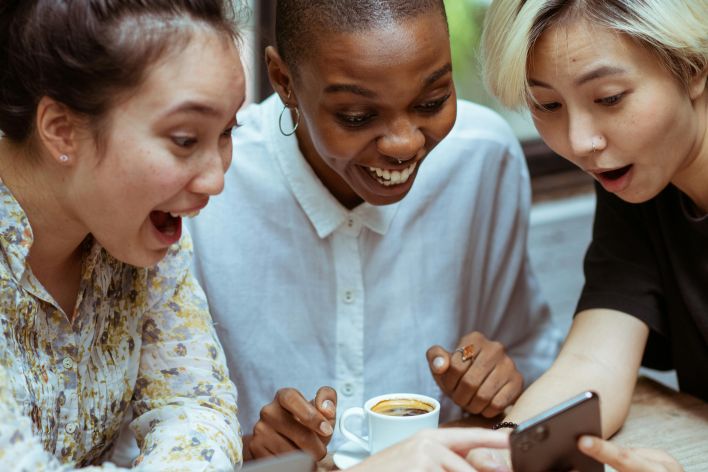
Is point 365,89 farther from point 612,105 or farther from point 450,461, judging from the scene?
point 450,461

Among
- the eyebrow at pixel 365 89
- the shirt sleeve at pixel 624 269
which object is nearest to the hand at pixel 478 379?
the shirt sleeve at pixel 624 269

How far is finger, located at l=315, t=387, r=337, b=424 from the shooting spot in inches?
56.4

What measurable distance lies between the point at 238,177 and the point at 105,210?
66 cm

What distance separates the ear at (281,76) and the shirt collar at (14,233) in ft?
1.90

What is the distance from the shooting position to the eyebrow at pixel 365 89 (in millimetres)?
1475

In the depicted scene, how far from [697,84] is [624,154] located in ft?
0.52

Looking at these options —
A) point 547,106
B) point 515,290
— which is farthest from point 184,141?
point 515,290

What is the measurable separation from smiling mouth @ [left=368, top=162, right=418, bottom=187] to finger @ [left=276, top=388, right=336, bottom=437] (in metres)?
0.39

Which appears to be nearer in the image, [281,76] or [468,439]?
[468,439]

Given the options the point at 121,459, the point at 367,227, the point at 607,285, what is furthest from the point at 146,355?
the point at 607,285

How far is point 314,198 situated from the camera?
1.80 m

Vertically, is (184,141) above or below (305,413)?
above

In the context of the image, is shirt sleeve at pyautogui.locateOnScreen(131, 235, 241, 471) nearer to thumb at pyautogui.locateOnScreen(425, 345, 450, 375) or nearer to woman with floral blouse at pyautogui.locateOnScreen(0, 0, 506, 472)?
woman with floral blouse at pyautogui.locateOnScreen(0, 0, 506, 472)

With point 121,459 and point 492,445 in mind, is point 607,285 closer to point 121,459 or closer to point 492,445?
point 492,445
